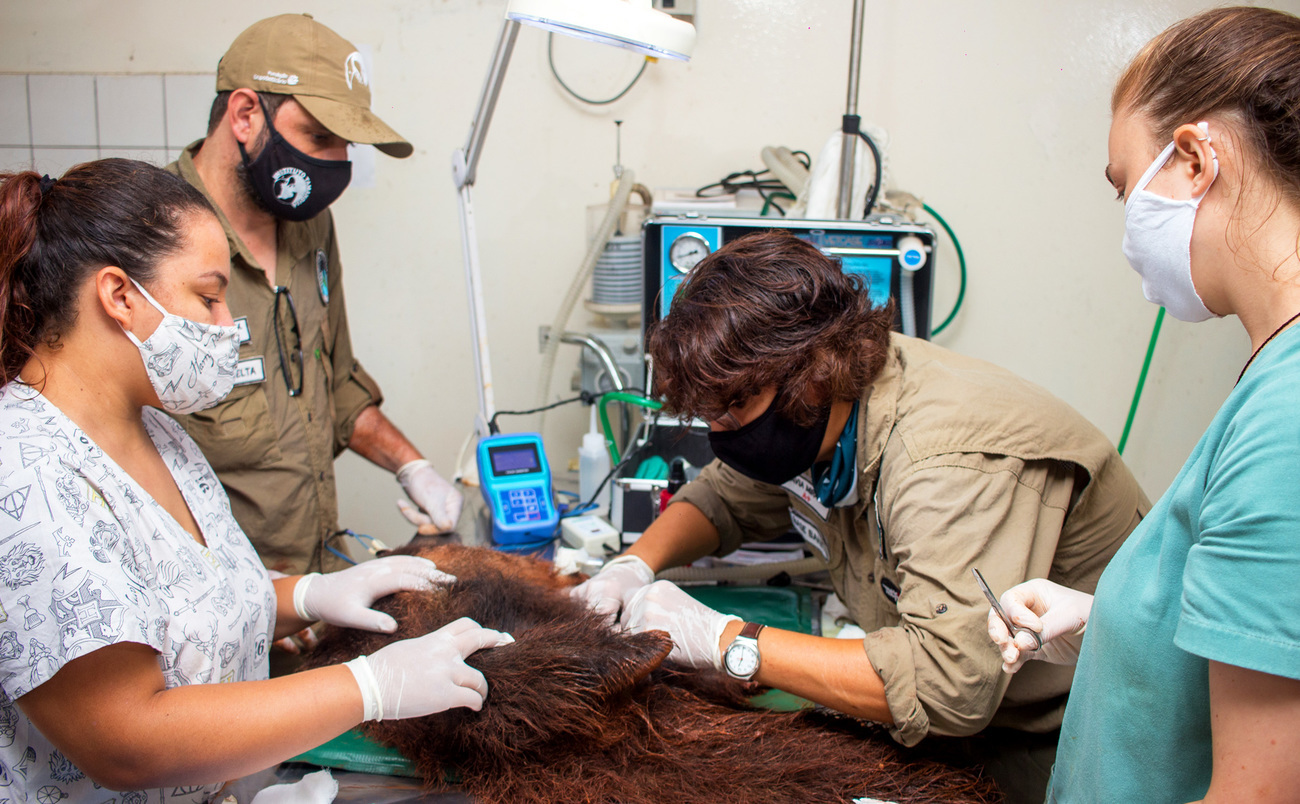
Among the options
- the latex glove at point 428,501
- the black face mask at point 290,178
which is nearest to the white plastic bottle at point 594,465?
the latex glove at point 428,501

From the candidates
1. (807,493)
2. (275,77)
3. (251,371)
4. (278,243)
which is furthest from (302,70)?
(807,493)

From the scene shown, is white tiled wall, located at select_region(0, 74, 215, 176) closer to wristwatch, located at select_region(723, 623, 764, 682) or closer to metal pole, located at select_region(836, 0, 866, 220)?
metal pole, located at select_region(836, 0, 866, 220)

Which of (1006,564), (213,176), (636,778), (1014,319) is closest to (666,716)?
(636,778)

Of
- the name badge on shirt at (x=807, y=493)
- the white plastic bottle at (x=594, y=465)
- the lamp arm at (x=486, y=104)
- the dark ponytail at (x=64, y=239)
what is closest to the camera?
the dark ponytail at (x=64, y=239)

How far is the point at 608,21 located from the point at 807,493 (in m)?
0.86

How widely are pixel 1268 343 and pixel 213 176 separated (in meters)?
1.88

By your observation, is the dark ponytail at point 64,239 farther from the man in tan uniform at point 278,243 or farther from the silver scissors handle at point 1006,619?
the silver scissors handle at point 1006,619

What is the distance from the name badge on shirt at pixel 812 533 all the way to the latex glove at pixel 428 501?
0.88m

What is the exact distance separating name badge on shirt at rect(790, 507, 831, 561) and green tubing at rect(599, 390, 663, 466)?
48 centimetres

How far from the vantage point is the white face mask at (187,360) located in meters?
1.03

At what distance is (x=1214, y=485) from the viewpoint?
63 centimetres

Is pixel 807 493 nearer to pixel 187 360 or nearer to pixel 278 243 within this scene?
pixel 187 360

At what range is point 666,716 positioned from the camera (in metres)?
1.12

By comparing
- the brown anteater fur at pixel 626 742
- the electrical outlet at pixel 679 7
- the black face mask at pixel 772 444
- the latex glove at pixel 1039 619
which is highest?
the electrical outlet at pixel 679 7
